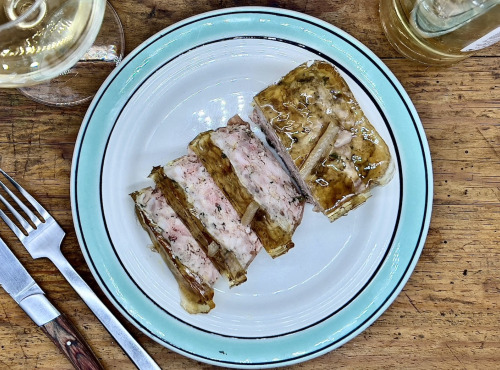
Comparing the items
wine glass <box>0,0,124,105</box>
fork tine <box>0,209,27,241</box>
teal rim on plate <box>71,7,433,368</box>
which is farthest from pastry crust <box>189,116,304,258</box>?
fork tine <box>0,209,27,241</box>

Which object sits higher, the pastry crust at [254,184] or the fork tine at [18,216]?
the fork tine at [18,216]

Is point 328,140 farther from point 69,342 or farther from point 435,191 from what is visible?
point 69,342

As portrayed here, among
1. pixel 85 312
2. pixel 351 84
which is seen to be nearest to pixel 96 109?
pixel 85 312

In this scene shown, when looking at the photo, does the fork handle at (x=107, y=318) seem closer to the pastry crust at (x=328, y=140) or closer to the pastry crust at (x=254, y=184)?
the pastry crust at (x=254, y=184)

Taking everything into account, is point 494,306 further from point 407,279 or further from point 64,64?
point 64,64

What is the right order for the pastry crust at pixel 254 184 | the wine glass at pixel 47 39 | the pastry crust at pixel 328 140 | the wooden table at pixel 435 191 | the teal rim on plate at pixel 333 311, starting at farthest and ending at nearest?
the wooden table at pixel 435 191
the teal rim on plate at pixel 333 311
the pastry crust at pixel 254 184
the pastry crust at pixel 328 140
the wine glass at pixel 47 39

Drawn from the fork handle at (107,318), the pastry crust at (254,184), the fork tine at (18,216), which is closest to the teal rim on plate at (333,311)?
the fork handle at (107,318)

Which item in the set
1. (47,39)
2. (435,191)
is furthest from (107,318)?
(435,191)

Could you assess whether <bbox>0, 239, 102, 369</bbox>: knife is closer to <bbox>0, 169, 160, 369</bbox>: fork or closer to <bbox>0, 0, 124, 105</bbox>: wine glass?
<bbox>0, 169, 160, 369</bbox>: fork
